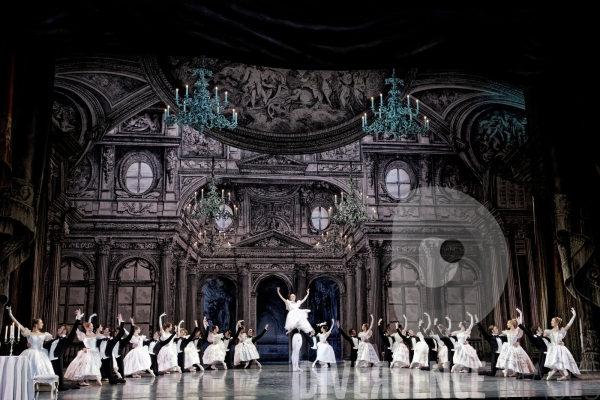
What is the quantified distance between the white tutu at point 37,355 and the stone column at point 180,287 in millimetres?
13934

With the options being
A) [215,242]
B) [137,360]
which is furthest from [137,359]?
[215,242]

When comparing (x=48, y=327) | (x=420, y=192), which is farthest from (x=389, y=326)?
(x=48, y=327)

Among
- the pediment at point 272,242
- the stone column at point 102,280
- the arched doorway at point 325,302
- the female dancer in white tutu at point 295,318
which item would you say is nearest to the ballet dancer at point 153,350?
the female dancer in white tutu at point 295,318

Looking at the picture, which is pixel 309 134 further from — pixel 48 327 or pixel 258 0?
pixel 258 0

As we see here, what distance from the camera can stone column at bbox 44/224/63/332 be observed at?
15727 millimetres

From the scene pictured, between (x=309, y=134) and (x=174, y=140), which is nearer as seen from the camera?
(x=309, y=134)

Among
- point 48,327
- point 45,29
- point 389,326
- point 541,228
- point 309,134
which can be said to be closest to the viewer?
point 45,29

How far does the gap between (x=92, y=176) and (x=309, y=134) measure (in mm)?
8809

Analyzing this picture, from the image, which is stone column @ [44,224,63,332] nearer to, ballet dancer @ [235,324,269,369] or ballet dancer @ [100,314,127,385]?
ballet dancer @ [100,314,127,385]

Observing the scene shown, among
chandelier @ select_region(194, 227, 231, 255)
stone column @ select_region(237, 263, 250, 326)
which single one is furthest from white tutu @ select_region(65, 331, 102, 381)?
stone column @ select_region(237, 263, 250, 326)

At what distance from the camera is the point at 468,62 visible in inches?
305

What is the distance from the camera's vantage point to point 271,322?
29.9 meters

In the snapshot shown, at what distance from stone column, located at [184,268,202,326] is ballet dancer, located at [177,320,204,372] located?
6092 mm

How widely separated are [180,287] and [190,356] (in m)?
6.28
